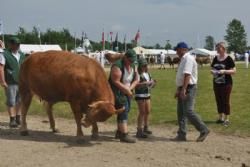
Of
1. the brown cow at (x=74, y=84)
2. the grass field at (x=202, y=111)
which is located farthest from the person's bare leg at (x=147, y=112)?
the grass field at (x=202, y=111)

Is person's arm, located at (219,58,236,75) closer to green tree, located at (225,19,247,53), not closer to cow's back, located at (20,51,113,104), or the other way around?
cow's back, located at (20,51,113,104)

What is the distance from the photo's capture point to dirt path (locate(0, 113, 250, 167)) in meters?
8.33

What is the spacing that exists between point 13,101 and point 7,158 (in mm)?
4003

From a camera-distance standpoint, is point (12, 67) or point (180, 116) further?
point (12, 67)

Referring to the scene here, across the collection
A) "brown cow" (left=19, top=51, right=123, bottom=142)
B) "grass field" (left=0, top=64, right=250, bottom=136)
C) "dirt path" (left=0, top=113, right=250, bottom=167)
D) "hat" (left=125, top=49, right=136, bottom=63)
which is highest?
"hat" (left=125, top=49, right=136, bottom=63)

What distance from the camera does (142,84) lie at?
10797 mm

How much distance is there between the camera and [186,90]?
10.3 meters

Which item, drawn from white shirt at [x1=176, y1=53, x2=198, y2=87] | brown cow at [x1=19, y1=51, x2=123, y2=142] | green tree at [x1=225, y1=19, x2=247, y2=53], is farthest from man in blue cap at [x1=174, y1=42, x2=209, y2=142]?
green tree at [x1=225, y1=19, x2=247, y2=53]

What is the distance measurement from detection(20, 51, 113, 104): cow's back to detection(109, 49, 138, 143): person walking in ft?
0.86

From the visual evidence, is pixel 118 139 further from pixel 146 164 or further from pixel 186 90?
pixel 146 164

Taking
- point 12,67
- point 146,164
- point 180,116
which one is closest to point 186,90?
point 180,116

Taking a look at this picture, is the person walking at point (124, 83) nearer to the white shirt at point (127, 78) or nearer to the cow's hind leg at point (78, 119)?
the white shirt at point (127, 78)

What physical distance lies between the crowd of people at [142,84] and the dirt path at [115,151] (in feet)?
1.19

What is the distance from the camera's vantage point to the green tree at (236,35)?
134 m
